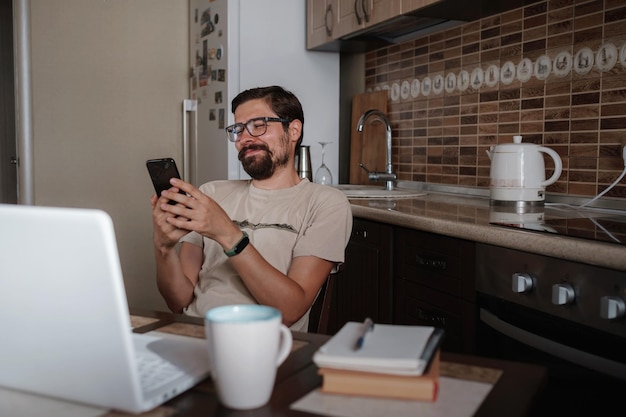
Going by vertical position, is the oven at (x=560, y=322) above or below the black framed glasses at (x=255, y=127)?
below

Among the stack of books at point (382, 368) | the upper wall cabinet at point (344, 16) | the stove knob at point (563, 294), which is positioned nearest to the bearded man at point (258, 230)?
the stove knob at point (563, 294)

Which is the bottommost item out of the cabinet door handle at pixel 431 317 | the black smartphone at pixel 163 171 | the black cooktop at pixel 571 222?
the cabinet door handle at pixel 431 317

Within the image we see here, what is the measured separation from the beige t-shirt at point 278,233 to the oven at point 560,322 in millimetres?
432

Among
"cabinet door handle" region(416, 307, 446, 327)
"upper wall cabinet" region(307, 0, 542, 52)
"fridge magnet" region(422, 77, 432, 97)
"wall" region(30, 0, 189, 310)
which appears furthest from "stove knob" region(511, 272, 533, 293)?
"wall" region(30, 0, 189, 310)

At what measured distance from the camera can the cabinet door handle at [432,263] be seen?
195cm

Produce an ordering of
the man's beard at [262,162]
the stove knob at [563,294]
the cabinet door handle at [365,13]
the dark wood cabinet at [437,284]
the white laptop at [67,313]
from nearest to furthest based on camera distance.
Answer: the white laptop at [67,313] → the stove knob at [563,294] → the man's beard at [262,162] → the dark wood cabinet at [437,284] → the cabinet door handle at [365,13]

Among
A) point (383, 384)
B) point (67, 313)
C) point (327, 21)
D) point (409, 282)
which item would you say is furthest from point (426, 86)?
point (67, 313)

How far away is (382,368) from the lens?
0.76 meters

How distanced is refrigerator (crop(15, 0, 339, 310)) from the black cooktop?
159cm

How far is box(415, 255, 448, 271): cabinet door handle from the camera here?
1951 millimetres

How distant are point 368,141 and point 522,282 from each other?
180 cm

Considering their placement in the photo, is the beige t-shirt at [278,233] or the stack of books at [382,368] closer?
the stack of books at [382,368]

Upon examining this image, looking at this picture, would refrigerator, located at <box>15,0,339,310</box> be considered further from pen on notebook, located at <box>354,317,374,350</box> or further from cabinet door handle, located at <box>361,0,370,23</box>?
pen on notebook, located at <box>354,317,374,350</box>

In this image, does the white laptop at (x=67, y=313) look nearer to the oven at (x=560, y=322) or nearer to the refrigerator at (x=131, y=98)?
the oven at (x=560, y=322)
